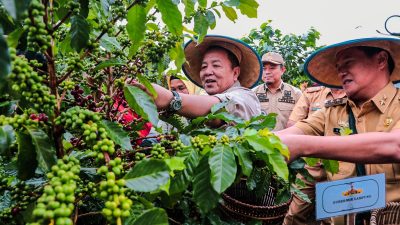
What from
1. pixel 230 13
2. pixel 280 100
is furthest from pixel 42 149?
pixel 280 100

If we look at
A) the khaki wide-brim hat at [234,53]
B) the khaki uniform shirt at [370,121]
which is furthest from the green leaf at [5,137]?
the khaki uniform shirt at [370,121]

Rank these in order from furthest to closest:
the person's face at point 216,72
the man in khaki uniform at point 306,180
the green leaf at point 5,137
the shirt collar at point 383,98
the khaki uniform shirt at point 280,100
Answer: the khaki uniform shirt at point 280,100 → the man in khaki uniform at point 306,180 → the person's face at point 216,72 → the shirt collar at point 383,98 → the green leaf at point 5,137

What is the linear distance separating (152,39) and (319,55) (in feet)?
4.67

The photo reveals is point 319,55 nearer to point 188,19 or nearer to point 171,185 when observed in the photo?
point 188,19

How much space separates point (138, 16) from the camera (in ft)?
4.05

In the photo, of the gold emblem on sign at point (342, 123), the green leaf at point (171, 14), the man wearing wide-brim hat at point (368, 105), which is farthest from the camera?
the gold emblem on sign at point (342, 123)

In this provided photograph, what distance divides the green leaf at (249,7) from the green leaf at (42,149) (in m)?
0.98

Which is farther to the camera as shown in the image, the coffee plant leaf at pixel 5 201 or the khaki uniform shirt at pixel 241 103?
the khaki uniform shirt at pixel 241 103

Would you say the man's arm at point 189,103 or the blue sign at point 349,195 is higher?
the man's arm at point 189,103

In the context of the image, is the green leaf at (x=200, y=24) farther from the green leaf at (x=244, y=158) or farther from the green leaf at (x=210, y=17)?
the green leaf at (x=244, y=158)

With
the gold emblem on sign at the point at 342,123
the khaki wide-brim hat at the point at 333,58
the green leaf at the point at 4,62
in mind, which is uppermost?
the khaki wide-brim hat at the point at 333,58

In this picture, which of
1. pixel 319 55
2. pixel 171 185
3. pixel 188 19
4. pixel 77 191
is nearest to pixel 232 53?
pixel 319 55

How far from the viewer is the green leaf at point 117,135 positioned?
1.05 m

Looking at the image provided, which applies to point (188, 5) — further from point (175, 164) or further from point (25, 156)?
point (25, 156)
